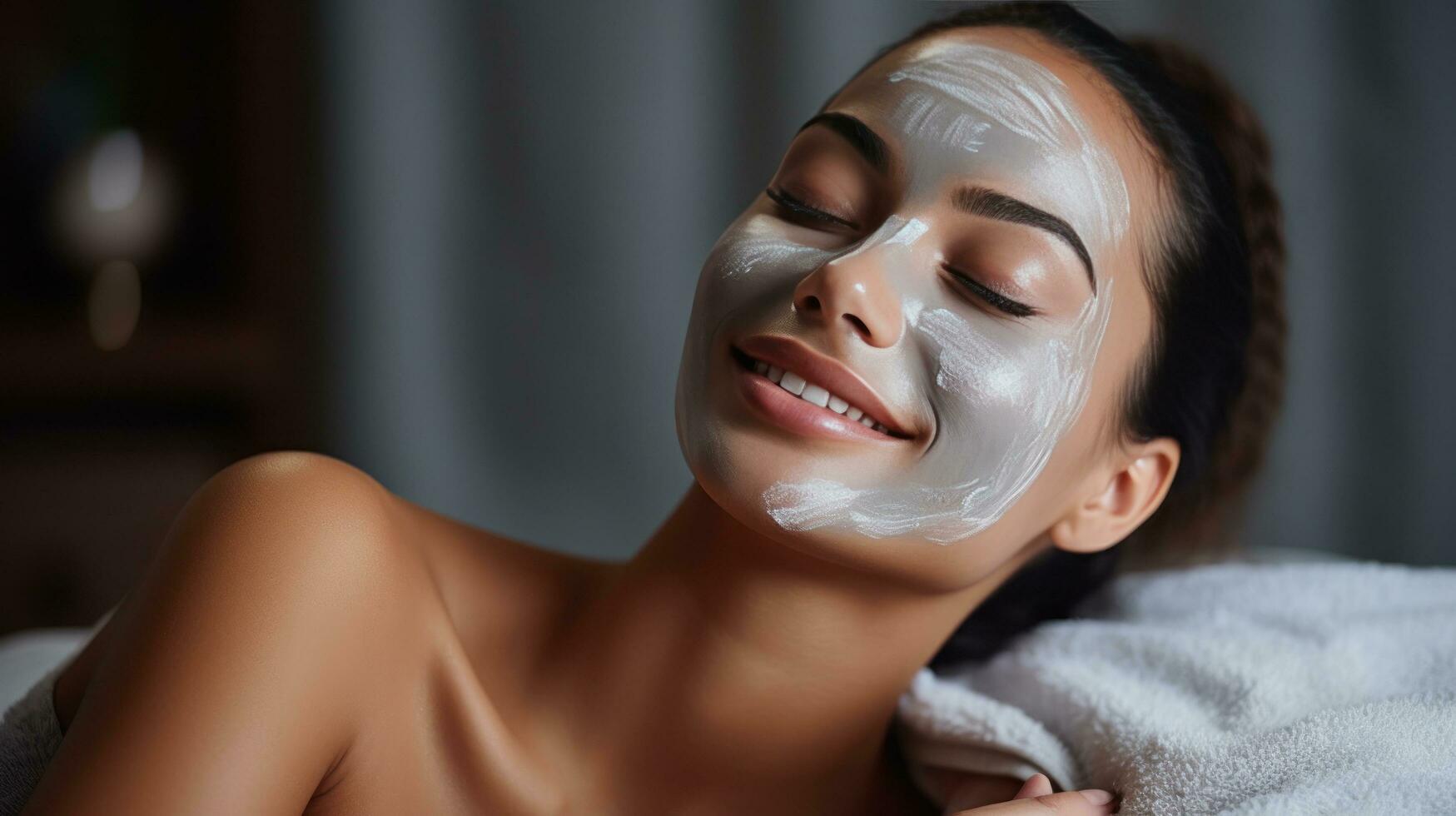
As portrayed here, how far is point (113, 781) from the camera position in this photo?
0.66 meters

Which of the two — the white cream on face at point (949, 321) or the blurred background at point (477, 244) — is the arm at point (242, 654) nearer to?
the white cream on face at point (949, 321)

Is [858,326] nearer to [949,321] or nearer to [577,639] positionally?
[949,321]

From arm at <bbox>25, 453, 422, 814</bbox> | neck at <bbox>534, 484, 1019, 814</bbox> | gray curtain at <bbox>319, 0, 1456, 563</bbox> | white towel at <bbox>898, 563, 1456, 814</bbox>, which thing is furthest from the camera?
gray curtain at <bbox>319, 0, 1456, 563</bbox>

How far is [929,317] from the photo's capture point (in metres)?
0.84

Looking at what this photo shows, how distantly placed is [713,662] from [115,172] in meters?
1.68

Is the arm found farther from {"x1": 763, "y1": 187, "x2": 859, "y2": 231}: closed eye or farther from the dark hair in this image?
the dark hair

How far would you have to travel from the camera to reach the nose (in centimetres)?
81

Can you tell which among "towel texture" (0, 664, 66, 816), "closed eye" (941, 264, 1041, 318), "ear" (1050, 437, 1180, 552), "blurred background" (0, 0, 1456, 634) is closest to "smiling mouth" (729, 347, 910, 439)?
"closed eye" (941, 264, 1041, 318)

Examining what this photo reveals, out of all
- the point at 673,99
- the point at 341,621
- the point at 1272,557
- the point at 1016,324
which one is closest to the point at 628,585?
the point at 341,621

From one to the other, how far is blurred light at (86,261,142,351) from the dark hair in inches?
61.7

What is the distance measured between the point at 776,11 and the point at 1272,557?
3.41 feet

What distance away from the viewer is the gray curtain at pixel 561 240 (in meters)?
1.84

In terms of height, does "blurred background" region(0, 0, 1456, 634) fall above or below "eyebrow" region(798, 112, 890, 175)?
below

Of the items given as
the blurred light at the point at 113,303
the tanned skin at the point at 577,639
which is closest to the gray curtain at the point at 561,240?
the blurred light at the point at 113,303
